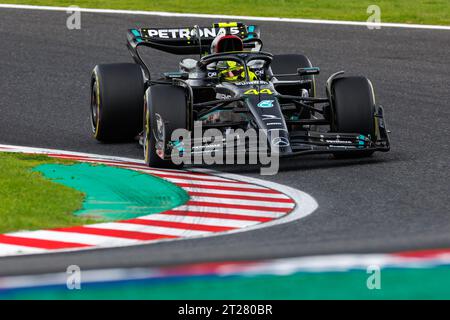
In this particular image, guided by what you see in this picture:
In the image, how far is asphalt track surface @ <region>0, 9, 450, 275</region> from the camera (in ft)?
21.1

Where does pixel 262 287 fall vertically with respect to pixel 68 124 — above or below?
below

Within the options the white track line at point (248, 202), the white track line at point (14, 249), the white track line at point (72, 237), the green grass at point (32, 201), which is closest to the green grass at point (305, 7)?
the green grass at point (32, 201)

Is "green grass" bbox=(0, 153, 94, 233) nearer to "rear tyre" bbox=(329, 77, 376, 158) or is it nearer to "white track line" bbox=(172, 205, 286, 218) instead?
"white track line" bbox=(172, 205, 286, 218)

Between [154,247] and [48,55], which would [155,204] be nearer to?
[154,247]

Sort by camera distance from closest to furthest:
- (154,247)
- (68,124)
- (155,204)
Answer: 1. (154,247)
2. (155,204)
3. (68,124)

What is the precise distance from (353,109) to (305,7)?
35.5ft

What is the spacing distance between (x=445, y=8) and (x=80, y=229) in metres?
14.5

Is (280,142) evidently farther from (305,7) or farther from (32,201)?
(305,7)

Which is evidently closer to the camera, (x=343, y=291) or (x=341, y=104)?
(x=343, y=291)

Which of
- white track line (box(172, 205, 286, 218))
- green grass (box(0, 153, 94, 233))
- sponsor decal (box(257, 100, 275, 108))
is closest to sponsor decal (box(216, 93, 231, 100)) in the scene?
sponsor decal (box(257, 100, 275, 108))

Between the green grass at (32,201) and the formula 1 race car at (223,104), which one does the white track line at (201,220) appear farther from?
the formula 1 race car at (223,104)

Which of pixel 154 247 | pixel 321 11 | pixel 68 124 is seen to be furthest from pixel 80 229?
pixel 321 11

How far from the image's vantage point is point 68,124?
46.6ft
